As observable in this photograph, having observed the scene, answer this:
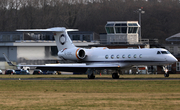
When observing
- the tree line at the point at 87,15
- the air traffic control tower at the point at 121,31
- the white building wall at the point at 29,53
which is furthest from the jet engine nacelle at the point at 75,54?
the tree line at the point at 87,15

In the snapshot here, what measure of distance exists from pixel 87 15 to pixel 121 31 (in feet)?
280

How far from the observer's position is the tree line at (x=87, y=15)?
13250 cm

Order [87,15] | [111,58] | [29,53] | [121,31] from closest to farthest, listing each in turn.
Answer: [111,58] → [121,31] → [29,53] → [87,15]

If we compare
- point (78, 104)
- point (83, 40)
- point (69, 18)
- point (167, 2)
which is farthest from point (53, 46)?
point (167, 2)

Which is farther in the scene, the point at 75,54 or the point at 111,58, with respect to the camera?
the point at 75,54

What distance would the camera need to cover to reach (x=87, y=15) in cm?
14638

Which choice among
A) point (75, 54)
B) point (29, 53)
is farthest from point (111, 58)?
point (29, 53)

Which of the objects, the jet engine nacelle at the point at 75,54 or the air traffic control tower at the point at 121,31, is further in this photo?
the air traffic control tower at the point at 121,31

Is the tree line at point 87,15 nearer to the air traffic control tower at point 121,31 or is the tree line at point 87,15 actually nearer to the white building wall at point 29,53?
the white building wall at point 29,53

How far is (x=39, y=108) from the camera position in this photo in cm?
1460

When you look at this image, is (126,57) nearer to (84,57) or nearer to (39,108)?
(84,57)

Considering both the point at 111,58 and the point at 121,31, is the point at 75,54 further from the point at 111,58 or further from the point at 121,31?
the point at 121,31

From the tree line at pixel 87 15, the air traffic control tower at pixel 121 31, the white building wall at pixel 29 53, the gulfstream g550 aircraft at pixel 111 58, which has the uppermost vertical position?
the tree line at pixel 87 15

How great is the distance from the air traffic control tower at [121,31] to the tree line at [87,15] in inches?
2510
